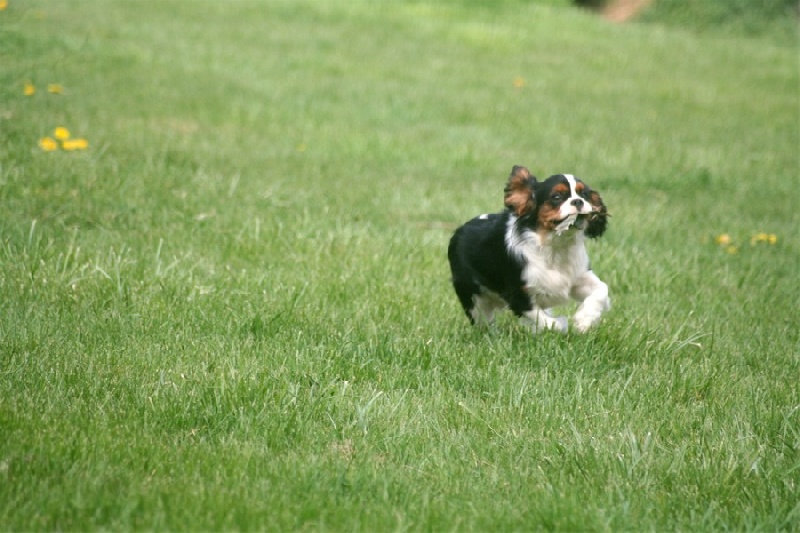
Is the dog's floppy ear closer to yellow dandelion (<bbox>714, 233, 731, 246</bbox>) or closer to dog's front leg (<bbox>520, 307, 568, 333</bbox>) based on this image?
dog's front leg (<bbox>520, 307, 568, 333</bbox>)

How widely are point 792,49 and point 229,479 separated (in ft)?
61.8

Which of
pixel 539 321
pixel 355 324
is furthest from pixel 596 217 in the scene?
pixel 355 324

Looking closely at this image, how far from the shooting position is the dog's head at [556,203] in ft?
14.6

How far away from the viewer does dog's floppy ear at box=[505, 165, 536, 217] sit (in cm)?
465

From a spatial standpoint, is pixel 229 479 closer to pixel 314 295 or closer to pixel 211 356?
pixel 211 356

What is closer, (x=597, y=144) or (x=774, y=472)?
(x=774, y=472)

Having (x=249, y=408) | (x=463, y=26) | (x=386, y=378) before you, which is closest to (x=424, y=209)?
(x=386, y=378)

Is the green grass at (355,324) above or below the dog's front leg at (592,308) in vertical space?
below

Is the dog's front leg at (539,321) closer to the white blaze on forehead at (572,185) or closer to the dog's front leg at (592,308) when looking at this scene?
the dog's front leg at (592,308)

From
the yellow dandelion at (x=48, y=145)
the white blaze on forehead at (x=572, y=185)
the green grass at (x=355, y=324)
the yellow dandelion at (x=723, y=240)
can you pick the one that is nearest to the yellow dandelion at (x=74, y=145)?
the yellow dandelion at (x=48, y=145)

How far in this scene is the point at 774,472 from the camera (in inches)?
134

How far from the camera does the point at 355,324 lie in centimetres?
479

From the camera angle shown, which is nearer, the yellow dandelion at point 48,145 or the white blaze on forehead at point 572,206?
the white blaze on forehead at point 572,206

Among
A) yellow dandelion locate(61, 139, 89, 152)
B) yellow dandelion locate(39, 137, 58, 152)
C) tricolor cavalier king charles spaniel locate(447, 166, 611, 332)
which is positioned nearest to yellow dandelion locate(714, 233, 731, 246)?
tricolor cavalier king charles spaniel locate(447, 166, 611, 332)
